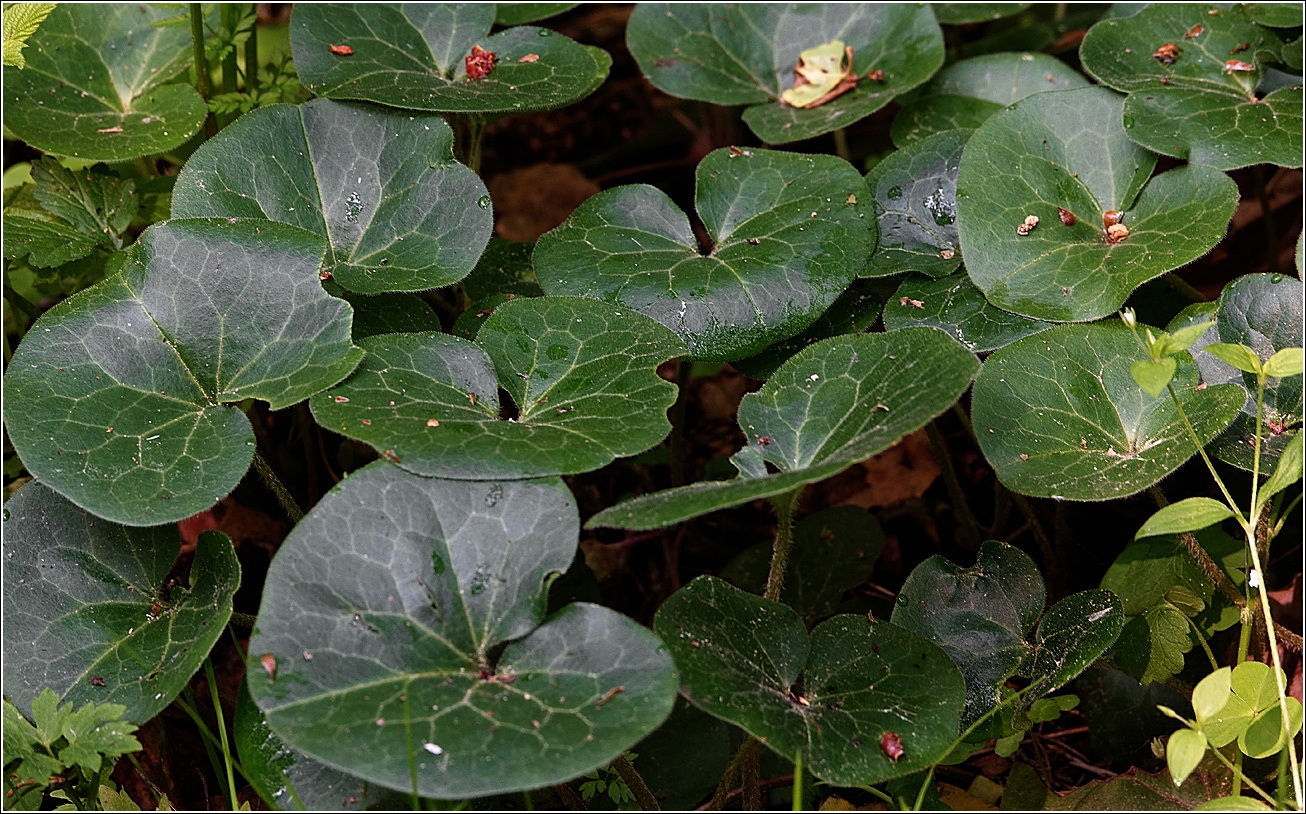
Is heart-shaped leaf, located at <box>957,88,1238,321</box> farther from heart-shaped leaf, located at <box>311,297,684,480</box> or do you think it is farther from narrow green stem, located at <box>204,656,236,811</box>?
narrow green stem, located at <box>204,656,236,811</box>

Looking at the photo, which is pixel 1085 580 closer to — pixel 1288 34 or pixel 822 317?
pixel 822 317

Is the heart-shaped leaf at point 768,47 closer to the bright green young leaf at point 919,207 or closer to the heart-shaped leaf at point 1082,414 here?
the bright green young leaf at point 919,207

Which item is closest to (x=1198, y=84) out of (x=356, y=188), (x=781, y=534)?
(x=781, y=534)

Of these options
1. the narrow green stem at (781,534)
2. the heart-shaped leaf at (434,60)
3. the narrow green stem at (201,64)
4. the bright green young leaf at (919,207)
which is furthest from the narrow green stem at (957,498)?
the narrow green stem at (201,64)

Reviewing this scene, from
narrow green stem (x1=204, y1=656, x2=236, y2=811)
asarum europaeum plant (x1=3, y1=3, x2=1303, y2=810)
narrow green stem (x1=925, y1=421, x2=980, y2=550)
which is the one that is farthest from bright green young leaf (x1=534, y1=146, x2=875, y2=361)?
narrow green stem (x1=204, y1=656, x2=236, y2=811)

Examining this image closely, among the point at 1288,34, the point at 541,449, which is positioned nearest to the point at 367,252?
the point at 541,449

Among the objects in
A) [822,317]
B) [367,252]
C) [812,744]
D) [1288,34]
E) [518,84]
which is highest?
[518,84]

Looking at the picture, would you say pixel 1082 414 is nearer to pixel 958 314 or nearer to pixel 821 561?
pixel 958 314
